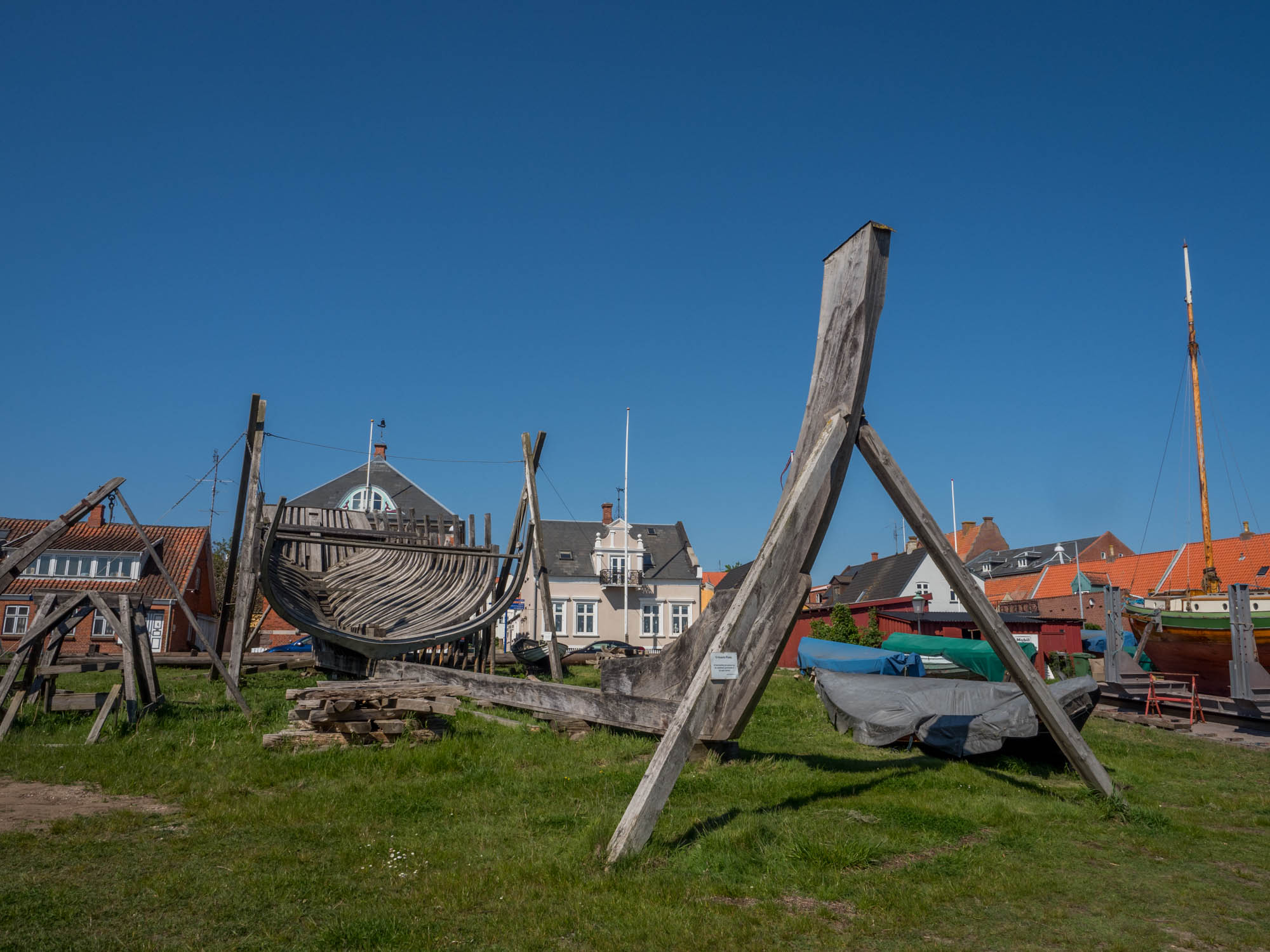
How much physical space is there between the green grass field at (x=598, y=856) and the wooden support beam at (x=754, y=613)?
30cm

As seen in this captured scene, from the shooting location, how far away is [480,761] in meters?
7.41

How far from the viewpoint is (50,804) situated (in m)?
5.86

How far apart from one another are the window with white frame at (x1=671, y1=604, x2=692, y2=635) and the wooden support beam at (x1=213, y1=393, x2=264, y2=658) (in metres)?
33.2

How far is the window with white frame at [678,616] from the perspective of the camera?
46062 millimetres

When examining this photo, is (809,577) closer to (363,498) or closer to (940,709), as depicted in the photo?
(940,709)

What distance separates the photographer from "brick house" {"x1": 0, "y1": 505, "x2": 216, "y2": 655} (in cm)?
3353

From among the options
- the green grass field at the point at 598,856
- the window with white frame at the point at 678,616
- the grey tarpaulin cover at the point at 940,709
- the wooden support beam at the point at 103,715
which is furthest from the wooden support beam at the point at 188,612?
the window with white frame at the point at 678,616

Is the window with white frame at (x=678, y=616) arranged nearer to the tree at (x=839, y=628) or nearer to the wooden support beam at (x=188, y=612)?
the tree at (x=839, y=628)

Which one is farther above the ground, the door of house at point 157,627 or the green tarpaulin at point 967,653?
the green tarpaulin at point 967,653

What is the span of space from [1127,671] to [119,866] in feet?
59.8

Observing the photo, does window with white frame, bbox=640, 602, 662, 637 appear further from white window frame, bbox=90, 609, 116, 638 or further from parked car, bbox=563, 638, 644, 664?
white window frame, bbox=90, 609, 116, 638

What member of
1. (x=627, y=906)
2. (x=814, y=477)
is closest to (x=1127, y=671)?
(x=814, y=477)

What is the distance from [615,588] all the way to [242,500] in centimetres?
3175

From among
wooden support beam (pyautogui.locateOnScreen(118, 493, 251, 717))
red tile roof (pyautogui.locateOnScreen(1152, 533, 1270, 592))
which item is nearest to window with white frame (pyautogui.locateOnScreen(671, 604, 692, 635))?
red tile roof (pyautogui.locateOnScreen(1152, 533, 1270, 592))
